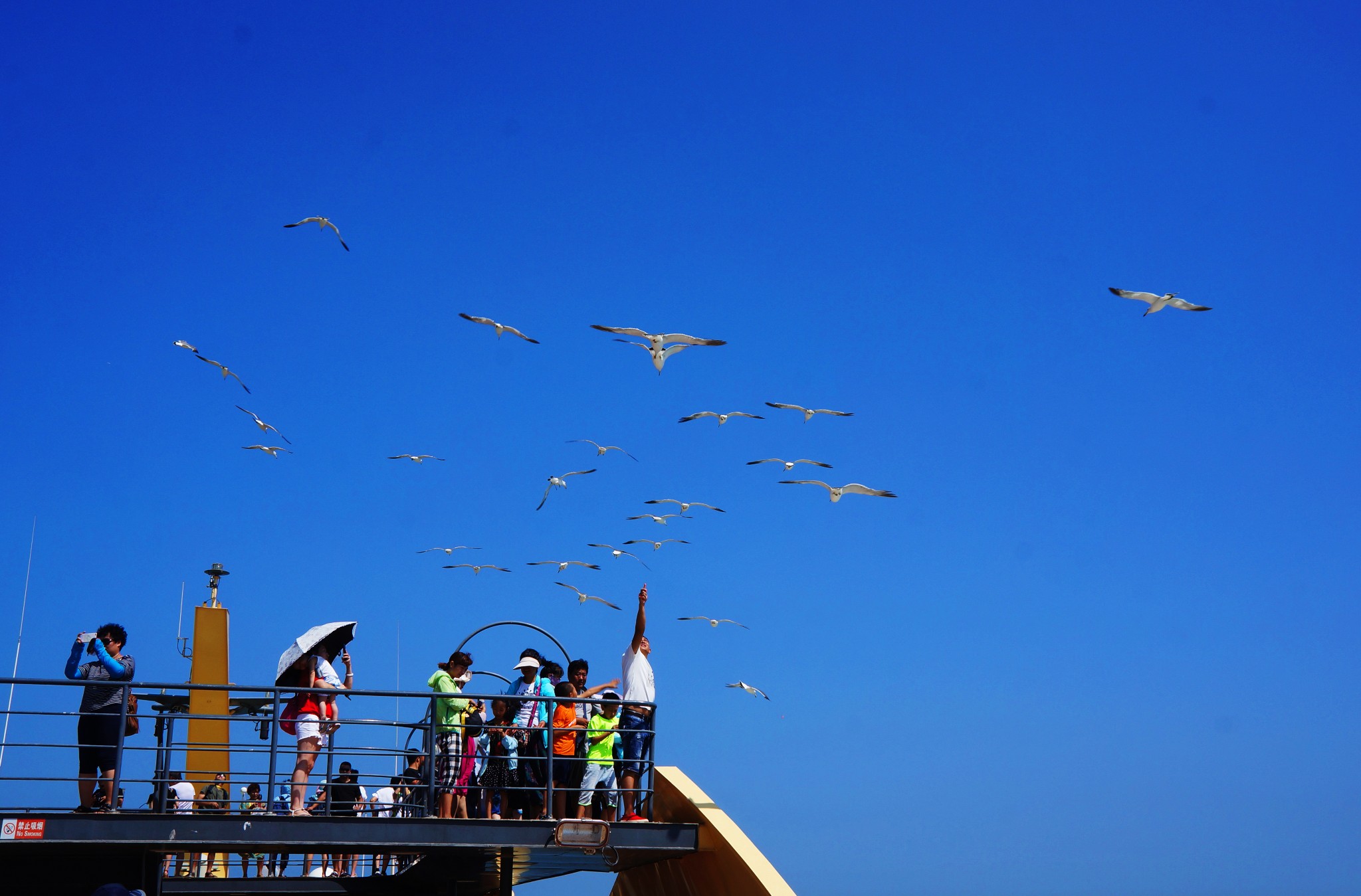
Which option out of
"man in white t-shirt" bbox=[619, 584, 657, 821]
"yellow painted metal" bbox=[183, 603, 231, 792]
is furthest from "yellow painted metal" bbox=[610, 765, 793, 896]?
"yellow painted metal" bbox=[183, 603, 231, 792]

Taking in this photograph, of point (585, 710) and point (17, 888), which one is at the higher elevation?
point (585, 710)

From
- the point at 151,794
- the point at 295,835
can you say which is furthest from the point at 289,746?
the point at 151,794

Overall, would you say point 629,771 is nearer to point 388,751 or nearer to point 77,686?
point 388,751

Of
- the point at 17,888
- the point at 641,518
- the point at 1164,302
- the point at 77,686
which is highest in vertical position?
the point at 1164,302

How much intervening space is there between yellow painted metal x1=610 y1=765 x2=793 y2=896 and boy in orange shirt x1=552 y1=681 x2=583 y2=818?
1740 mm

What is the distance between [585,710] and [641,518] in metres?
15.8

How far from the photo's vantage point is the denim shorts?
42.3ft

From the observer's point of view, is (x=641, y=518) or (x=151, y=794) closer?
(x=151, y=794)

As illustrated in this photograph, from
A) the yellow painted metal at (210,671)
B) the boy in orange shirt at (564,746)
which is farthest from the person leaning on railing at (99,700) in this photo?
the yellow painted metal at (210,671)

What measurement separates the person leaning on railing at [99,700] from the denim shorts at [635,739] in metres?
5.06

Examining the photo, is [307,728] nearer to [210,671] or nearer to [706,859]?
[706,859]

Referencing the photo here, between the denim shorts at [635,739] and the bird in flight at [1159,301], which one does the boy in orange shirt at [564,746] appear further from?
→ the bird in flight at [1159,301]

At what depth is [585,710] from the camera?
1344 centimetres

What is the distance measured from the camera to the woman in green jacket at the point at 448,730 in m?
12.3
